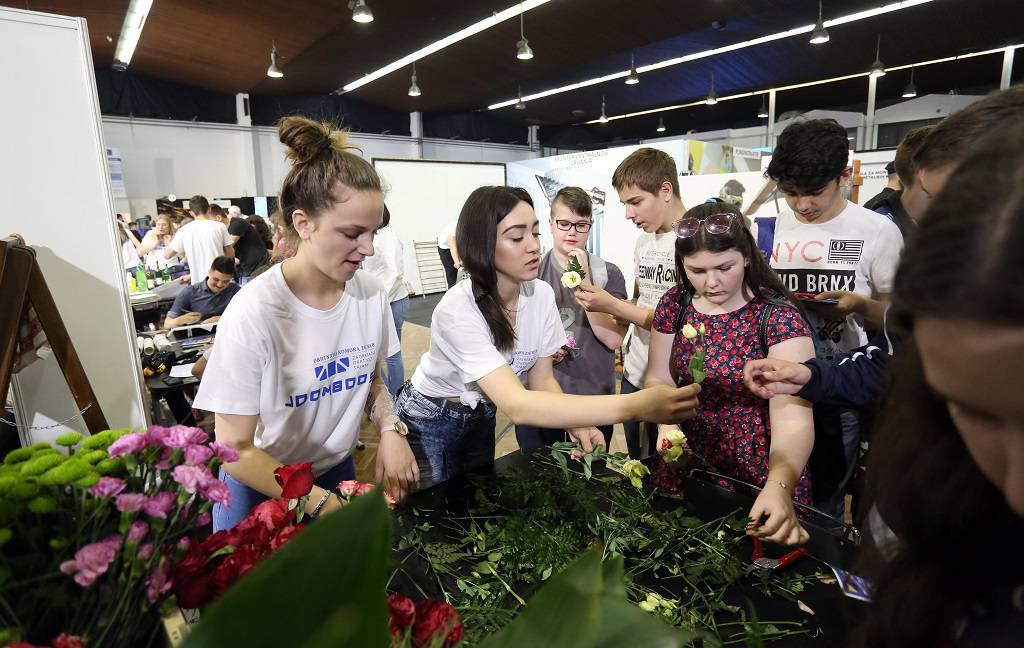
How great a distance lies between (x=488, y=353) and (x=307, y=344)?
20.0 inches

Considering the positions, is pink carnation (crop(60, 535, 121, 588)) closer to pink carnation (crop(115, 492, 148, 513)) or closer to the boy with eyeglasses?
pink carnation (crop(115, 492, 148, 513))

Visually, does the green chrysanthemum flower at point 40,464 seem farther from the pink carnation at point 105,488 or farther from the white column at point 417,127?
the white column at point 417,127

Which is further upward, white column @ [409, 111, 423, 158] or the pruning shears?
white column @ [409, 111, 423, 158]

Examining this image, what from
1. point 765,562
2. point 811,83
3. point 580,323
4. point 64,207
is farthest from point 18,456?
point 811,83

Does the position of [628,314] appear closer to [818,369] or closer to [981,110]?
[818,369]

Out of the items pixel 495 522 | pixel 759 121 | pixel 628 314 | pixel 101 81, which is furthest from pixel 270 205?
pixel 759 121

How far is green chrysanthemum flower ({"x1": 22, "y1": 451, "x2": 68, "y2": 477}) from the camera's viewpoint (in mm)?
498

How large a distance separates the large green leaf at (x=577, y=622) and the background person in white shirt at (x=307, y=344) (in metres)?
1.03

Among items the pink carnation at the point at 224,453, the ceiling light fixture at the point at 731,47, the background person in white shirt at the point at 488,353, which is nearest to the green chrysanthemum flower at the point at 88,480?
the pink carnation at the point at 224,453

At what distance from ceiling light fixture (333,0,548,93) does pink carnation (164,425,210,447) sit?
876 cm

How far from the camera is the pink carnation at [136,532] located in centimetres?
48

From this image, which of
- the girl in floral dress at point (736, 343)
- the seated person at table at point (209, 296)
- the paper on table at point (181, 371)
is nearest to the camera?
the girl in floral dress at point (736, 343)

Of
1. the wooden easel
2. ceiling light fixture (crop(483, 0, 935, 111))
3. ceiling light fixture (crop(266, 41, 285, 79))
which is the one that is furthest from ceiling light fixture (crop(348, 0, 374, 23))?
ceiling light fixture (crop(483, 0, 935, 111))

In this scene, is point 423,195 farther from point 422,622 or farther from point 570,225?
point 422,622
